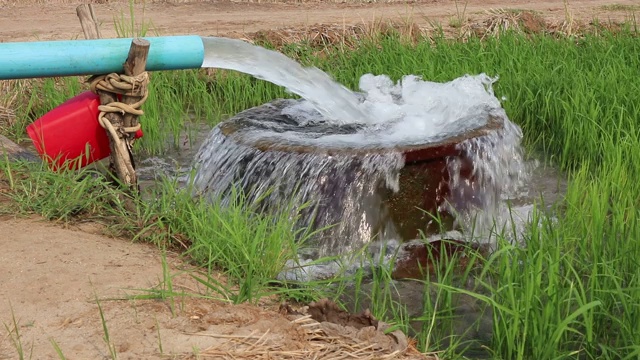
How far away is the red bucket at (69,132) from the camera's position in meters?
3.88

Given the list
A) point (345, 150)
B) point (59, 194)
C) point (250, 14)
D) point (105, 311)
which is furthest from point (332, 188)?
point (250, 14)

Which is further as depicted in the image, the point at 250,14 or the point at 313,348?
the point at 250,14

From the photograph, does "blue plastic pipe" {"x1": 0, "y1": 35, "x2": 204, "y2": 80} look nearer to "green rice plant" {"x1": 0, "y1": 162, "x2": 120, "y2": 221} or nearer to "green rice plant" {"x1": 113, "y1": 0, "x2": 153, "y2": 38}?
"green rice plant" {"x1": 0, "y1": 162, "x2": 120, "y2": 221}

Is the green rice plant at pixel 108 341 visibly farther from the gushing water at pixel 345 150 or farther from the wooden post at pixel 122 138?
the wooden post at pixel 122 138

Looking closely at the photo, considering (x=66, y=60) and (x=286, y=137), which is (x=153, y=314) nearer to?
(x=66, y=60)

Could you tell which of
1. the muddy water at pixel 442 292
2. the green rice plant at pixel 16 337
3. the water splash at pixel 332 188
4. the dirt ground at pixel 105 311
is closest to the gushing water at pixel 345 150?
the water splash at pixel 332 188

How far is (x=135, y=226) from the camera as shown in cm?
362

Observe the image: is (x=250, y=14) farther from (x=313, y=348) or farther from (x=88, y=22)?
(x=313, y=348)

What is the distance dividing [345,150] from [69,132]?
1.14 meters

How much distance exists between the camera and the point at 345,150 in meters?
3.95

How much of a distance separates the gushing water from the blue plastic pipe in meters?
0.21

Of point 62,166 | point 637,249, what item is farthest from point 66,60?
point 637,249

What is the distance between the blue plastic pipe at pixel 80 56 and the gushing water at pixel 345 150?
21 cm

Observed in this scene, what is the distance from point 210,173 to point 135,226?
0.79 meters
